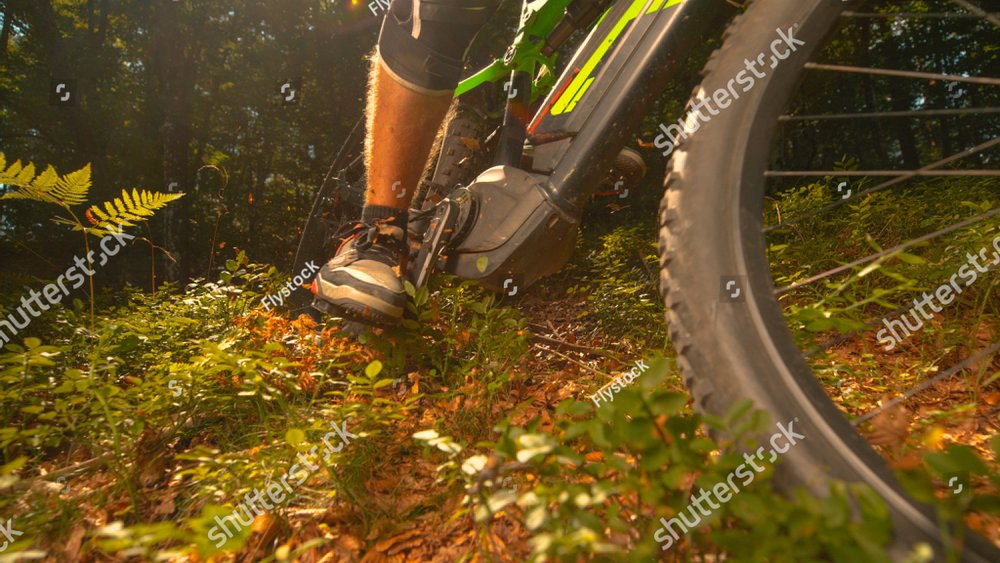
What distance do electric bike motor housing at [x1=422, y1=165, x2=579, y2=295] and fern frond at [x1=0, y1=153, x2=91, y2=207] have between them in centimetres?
118

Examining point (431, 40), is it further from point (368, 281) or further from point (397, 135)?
point (368, 281)

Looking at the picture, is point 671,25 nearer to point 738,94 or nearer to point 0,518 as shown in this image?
point 738,94

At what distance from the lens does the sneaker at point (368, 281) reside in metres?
1.51

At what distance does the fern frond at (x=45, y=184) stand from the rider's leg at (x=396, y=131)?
2.86 ft

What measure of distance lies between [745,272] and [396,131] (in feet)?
4.52

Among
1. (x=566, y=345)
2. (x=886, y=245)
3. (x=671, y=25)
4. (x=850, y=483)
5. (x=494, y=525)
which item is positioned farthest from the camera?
(x=886, y=245)

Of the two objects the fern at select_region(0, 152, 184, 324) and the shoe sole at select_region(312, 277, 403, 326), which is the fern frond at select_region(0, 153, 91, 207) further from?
the shoe sole at select_region(312, 277, 403, 326)

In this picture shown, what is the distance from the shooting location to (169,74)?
271 inches

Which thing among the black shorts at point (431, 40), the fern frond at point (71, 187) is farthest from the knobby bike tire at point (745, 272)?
the fern frond at point (71, 187)

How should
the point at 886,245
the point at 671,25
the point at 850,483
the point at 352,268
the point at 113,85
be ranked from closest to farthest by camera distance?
the point at 850,483, the point at 671,25, the point at 352,268, the point at 886,245, the point at 113,85

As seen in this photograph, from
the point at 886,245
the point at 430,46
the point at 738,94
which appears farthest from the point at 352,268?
the point at 886,245

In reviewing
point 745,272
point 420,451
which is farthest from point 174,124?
point 745,272

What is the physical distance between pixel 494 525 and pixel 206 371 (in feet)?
3.42

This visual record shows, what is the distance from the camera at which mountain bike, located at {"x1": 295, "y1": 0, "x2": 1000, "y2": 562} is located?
2.27 feet
